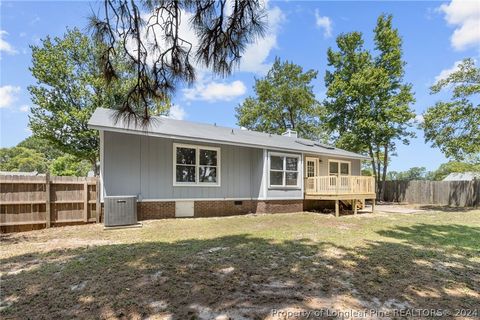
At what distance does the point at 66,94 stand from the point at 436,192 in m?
26.3

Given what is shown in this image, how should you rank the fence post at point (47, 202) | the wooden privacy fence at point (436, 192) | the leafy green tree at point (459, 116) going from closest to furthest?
1. the fence post at point (47, 202)
2. the leafy green tree at point (459, 116)
3. the wooden privacy fence at point (436, 192)

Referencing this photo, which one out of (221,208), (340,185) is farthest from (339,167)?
(221,208)

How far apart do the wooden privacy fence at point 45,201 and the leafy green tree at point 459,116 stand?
16779 mm

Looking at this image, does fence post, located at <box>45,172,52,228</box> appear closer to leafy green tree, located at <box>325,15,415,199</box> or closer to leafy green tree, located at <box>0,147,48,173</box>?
leafy green tree, located at <box>325,15,415,199</box>

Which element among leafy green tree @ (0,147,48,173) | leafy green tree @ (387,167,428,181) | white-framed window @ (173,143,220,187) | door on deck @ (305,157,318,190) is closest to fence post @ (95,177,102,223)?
white-framed window @ (173,143,220,187)

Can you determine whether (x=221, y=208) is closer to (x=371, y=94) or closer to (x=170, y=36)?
(x=170, y=36)

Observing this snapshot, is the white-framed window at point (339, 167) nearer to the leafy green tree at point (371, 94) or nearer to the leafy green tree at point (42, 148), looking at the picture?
the leafy green tree at point (371, 94)

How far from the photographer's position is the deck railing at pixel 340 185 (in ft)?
39.0

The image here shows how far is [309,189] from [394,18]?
16.9 meters

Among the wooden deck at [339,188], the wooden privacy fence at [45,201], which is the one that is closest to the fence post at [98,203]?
the wooden privacy fence at [45,201]

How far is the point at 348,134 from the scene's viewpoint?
2114 cm

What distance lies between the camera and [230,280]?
143 inches

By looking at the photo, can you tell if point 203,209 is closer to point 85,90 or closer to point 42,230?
point 42,230

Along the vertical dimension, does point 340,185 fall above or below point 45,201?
above
